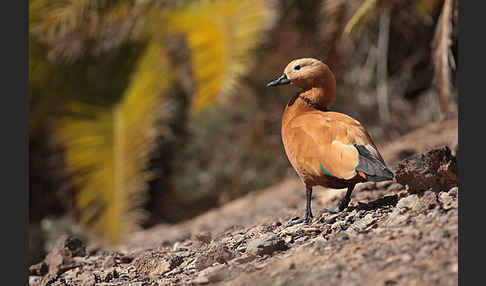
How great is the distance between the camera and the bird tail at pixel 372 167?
3.36 m

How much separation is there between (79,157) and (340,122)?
460cm

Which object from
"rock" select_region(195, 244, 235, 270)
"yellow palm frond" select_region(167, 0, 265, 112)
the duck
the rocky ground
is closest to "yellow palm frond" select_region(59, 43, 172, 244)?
"yellow palm frond" select_region(167, 0, 265, 112)

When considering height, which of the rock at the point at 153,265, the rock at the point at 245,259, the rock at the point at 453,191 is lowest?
the rock at the point at 153,265

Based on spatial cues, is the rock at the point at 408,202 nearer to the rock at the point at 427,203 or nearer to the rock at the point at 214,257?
the rock at the point at 427,203

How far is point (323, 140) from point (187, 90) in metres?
5.95

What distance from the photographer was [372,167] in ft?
11.2

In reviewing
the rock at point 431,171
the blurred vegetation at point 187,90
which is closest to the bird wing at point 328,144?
the rock at point 431,171

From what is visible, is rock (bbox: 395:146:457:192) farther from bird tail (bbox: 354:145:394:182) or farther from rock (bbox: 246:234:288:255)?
rock (bbox: 246:234:288:255)

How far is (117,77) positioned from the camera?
8250 mm

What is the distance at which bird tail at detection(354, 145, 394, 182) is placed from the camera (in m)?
3.36

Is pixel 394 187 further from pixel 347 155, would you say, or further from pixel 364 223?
pixel 347 155

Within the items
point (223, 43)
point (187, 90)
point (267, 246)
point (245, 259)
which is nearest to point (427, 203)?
point (267, 246)

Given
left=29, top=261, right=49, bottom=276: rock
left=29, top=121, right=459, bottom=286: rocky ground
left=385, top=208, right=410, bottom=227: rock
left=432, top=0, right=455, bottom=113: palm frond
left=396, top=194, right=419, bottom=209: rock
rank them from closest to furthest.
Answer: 1. left=29, top=121, right=459, bottom=286: rocky ground
2. left=385, top=208, right=410, bottom=227: rock
3. left=396, top=194, right=419, bottom=209: rock
4. left=29, top=261, right=49, bottom=276: rock
5. left=432, top=0, right=455, bottom=113: palm frond

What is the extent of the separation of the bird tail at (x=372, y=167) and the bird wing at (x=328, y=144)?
0.02 m
